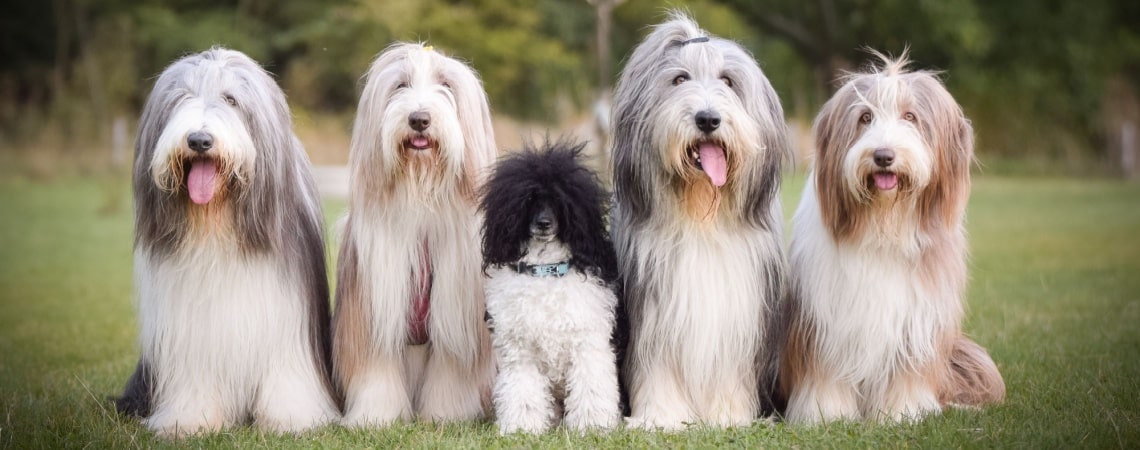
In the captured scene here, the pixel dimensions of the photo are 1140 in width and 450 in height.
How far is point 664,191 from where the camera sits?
4.48 meters

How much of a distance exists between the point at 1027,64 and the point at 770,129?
87.2 ft

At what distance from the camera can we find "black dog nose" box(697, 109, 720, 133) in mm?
4270

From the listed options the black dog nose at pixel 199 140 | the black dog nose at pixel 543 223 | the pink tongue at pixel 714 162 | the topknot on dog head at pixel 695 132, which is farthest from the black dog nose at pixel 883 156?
the black dog nose at pixel 199 140

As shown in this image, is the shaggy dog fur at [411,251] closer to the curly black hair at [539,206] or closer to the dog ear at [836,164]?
the curly black hair at [539,206]

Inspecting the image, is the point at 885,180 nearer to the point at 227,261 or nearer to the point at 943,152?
the point at 943,152

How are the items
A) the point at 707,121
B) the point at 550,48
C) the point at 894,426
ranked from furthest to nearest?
the point at 550,48, the point at 894,426, the point at 707,121

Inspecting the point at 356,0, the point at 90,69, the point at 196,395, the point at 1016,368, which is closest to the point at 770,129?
the point at 1016,368

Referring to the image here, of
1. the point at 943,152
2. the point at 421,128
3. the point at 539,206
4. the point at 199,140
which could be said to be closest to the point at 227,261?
the point at 199,140

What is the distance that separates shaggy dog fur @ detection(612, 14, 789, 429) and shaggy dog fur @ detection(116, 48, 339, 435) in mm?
1370

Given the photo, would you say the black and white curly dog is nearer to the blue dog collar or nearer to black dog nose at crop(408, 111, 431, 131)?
the blue dog collar

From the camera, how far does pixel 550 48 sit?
27.6 m

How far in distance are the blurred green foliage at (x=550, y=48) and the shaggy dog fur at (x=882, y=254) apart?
68.9ft

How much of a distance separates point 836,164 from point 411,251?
1.79 m

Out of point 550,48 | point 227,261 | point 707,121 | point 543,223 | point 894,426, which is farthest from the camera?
point 550,48
